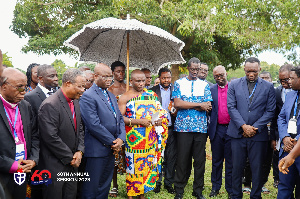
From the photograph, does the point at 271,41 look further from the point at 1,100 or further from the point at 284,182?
the point at 1,100

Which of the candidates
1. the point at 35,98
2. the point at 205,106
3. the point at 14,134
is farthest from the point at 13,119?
the point at 205,106

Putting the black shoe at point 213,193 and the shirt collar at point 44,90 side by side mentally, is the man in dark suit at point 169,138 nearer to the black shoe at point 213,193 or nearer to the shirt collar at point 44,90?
the black shoe at point 213,193

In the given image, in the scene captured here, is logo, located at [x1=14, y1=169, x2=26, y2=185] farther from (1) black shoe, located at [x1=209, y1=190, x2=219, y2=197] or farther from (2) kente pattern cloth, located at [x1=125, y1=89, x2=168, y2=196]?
(1) black shoe, located at [x1=209, y1=190, x2=219, y2=197]

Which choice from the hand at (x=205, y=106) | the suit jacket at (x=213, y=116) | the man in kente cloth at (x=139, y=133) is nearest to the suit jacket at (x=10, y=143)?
the man in kente cloth at (x=139, y=133)

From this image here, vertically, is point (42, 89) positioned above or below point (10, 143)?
above

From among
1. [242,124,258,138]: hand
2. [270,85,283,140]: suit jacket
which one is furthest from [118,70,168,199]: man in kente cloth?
[270,85,283,140]: suit jacket

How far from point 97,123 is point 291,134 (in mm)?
2818

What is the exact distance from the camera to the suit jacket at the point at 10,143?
3.03m

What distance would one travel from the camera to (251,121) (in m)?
4.80

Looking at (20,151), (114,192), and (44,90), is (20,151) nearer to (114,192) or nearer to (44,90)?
(44,90)

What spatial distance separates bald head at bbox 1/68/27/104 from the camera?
316 cm

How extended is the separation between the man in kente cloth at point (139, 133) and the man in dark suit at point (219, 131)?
1.21 meters

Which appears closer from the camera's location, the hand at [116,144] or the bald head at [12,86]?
the bald head at [12,86]

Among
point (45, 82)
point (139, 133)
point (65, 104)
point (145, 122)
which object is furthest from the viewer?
point (139, 133)
